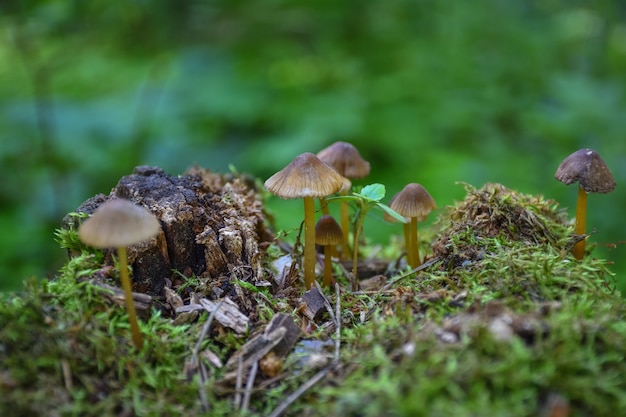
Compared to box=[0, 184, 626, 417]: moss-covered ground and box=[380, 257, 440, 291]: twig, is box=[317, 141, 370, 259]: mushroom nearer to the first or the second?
box=[380, 257, 440, 291]: twig

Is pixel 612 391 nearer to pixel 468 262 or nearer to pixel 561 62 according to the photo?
pixel 468 262

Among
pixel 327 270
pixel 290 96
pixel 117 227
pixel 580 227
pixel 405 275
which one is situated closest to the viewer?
pixel 117 227

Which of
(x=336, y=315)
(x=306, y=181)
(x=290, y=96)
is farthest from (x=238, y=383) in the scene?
(x=290, y=96)

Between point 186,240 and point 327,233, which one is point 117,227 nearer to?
point 186,240

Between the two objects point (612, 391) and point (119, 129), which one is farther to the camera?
point (119, 129)

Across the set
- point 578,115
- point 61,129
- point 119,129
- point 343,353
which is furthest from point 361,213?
point 61,129
